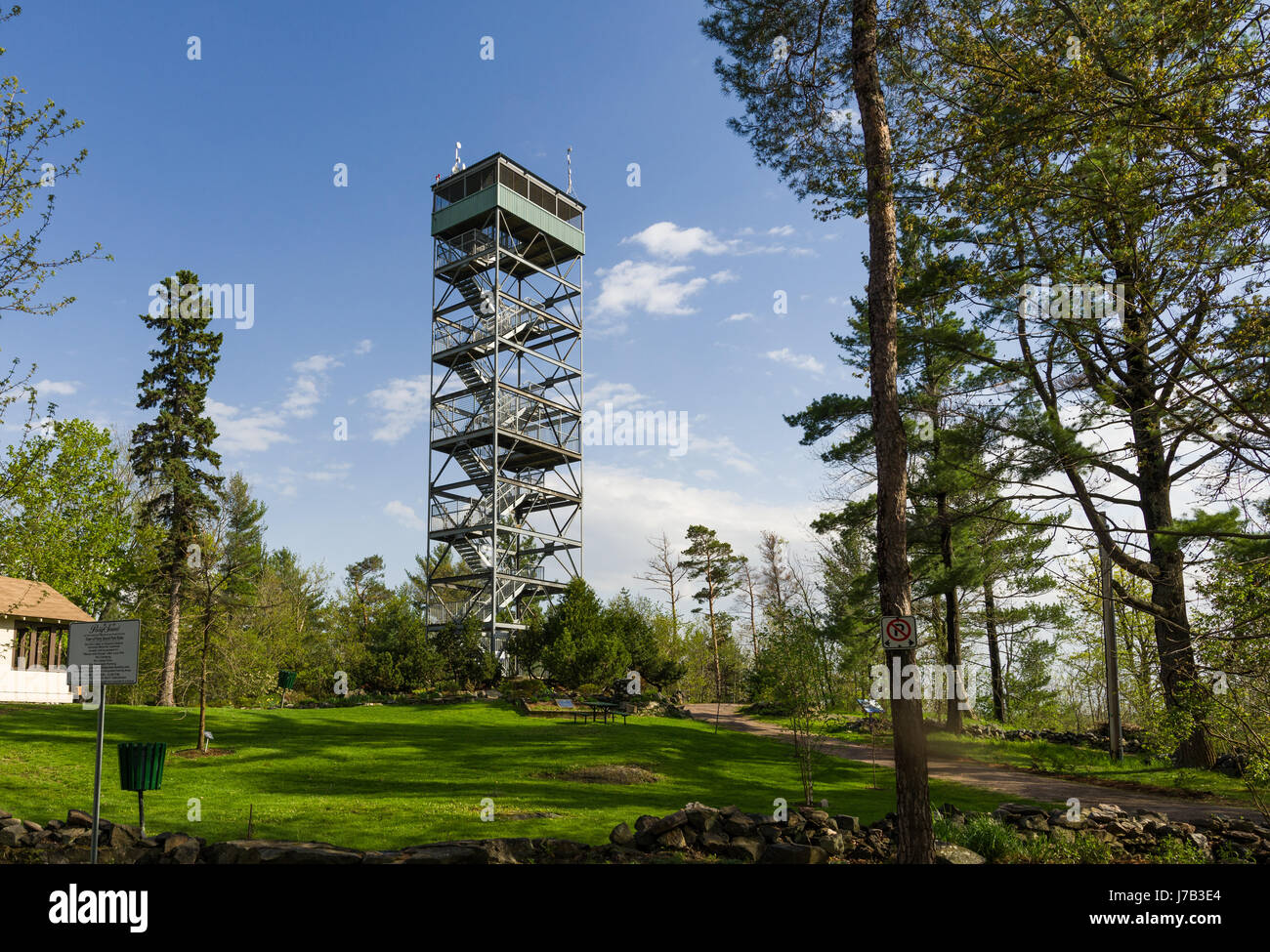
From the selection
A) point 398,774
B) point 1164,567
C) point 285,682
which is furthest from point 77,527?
point 1164,567

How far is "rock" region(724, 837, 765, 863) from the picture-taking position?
8.23 meters

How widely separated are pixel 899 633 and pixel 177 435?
33520 mm

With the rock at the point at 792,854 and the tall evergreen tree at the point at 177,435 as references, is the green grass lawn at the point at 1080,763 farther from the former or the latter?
the tall evergreen tree at the point at 177,435

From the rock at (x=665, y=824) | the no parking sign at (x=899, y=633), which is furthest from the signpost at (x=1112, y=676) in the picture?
the rock at (x=665, y=824)

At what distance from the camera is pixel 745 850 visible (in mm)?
8305

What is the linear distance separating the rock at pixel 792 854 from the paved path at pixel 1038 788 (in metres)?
8.03

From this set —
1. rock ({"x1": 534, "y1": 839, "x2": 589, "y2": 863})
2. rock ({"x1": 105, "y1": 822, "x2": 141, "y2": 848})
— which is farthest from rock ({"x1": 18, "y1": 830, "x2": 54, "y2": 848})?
rock ({"x1": 534, "y1": 839, "x2": 589, "y2": 863})

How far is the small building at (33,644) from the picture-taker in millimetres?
26297

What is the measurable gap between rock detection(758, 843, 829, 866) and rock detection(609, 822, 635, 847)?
4.60 feet

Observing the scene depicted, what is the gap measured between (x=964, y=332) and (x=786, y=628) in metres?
10.0

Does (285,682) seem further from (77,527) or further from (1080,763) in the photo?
(1080,763)

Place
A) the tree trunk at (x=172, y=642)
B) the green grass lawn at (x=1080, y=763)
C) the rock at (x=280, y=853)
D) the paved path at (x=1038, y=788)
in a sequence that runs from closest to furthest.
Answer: the rock at (x=280, y=853) < the paved path at (x=1038, y=788) < the green grass lawn at (x=1080, y=763) < the tree trunk at (x=172, y=642)

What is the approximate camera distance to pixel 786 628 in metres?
14.2
